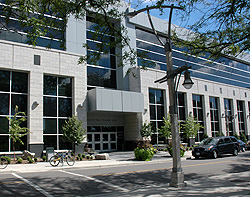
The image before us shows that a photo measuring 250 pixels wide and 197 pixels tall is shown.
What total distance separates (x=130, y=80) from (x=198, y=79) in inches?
454

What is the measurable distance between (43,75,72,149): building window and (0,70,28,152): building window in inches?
66.2

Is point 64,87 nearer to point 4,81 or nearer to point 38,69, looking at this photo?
point 38,69

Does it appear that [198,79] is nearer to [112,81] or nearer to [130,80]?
[130,80]

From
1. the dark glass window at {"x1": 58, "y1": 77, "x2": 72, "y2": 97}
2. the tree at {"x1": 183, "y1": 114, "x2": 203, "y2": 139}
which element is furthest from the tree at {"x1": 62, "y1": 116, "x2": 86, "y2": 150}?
the tree at {"x1": 183, "y1": 114, "x2": 203, "y2": 139}

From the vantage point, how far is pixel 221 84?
40.4 meters

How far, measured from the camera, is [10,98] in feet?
68.6

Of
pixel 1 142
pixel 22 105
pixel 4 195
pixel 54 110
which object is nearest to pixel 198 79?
pixel 54 110

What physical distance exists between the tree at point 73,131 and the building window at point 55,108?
41.0 inches

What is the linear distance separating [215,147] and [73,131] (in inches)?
464

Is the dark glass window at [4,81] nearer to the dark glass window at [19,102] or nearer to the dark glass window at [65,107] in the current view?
the dark glass window at [19,102]

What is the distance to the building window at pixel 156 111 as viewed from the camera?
2980 centimetres

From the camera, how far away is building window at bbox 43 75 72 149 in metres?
22.4

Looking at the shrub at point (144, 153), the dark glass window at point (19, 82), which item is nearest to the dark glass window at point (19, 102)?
the dark glass window at point (19, 82)

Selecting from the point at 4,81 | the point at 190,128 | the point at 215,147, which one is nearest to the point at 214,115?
the point at 190,128
